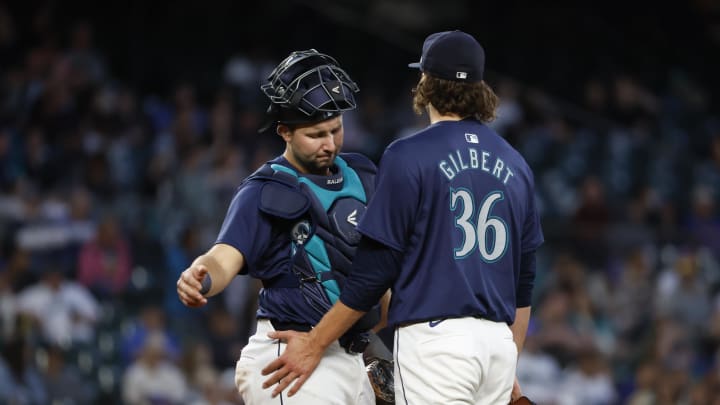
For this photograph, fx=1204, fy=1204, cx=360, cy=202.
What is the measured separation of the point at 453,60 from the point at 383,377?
3.67 ft

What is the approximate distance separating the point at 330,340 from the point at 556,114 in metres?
10.8

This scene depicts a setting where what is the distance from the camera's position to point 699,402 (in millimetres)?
9305

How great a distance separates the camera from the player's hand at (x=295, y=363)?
397 centimetres

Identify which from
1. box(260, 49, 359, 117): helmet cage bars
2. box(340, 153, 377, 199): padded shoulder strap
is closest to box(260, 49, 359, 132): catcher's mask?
box(260, 49, 359, 117): helmet cage bars

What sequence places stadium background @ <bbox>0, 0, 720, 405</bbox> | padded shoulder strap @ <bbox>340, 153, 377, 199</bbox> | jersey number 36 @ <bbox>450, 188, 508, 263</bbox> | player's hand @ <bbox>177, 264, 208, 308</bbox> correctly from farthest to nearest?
stadium background @ <bbox>0, 0, 720, 405</bbox>
padded shoulder strap @ <bbox>340, 153, 377, 199</bbox>
jersey number 36 @ <bbox>450, 188, 508, 263</bbox>
player's hand @ <bbox>177, 264, 208, 308</bbox>

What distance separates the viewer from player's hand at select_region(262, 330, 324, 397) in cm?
397

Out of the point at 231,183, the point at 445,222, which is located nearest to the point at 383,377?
the point at 445,222

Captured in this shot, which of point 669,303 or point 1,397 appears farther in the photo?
point 669,303

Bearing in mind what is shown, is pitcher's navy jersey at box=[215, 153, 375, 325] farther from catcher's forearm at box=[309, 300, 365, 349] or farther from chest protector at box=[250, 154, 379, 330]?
catcher's forearm at box=[309, 300, 365, 349]

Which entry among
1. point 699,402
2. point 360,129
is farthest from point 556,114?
point 699,402

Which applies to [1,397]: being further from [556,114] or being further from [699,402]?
[556,114]

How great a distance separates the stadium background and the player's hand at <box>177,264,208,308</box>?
516cm

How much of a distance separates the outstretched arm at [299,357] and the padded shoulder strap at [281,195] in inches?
14.9

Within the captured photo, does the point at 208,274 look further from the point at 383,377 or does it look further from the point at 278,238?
the point at 383,377
